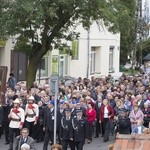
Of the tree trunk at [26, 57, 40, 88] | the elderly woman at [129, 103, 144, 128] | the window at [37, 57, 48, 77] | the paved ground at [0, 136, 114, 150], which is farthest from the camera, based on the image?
the window at [37, 57, 48, 77]

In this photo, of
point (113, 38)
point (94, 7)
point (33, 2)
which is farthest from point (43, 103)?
point (113, 38)

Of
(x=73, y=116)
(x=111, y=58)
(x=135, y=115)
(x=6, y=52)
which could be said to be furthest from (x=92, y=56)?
(x=73, y=116)

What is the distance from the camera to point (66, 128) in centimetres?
1784

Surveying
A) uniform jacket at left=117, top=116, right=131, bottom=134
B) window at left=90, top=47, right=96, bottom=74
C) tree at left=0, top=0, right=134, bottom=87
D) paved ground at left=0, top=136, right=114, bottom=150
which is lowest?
paved ground at left=0, top=136, right=114, bottom=150

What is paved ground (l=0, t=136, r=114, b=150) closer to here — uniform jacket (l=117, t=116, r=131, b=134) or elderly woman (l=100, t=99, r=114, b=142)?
elderly woman (l=100, t=99, r=114, b=142)

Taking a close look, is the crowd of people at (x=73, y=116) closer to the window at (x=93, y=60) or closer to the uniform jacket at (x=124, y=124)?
the uniform jacket at (x=124, y=124)

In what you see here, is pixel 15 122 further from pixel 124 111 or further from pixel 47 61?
pixel 47 61

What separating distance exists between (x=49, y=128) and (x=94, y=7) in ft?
36.9

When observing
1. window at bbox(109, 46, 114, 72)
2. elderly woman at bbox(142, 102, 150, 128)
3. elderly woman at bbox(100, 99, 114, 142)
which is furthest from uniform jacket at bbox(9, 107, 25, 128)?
window at bbox(109, 46, 114, 72)

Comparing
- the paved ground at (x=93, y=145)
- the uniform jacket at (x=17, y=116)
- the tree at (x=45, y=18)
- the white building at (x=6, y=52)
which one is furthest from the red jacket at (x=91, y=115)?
the white building at (x=6, y=52)

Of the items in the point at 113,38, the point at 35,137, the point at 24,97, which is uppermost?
the point at 113,38

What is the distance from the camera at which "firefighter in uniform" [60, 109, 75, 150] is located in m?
17.8

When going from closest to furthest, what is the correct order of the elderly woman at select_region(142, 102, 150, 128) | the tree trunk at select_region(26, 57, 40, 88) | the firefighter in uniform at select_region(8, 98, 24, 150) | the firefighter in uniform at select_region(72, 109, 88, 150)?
the firefighter in uniform at select_region(72, 109, 88, 150), the firefighter in uniform at select_region(8, 98, 24, 150), the elderly woman at select_region(142, 102, 150, 128), the tree trunk at select_region(26, 57, 40, 88)

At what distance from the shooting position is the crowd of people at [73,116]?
706 inches
